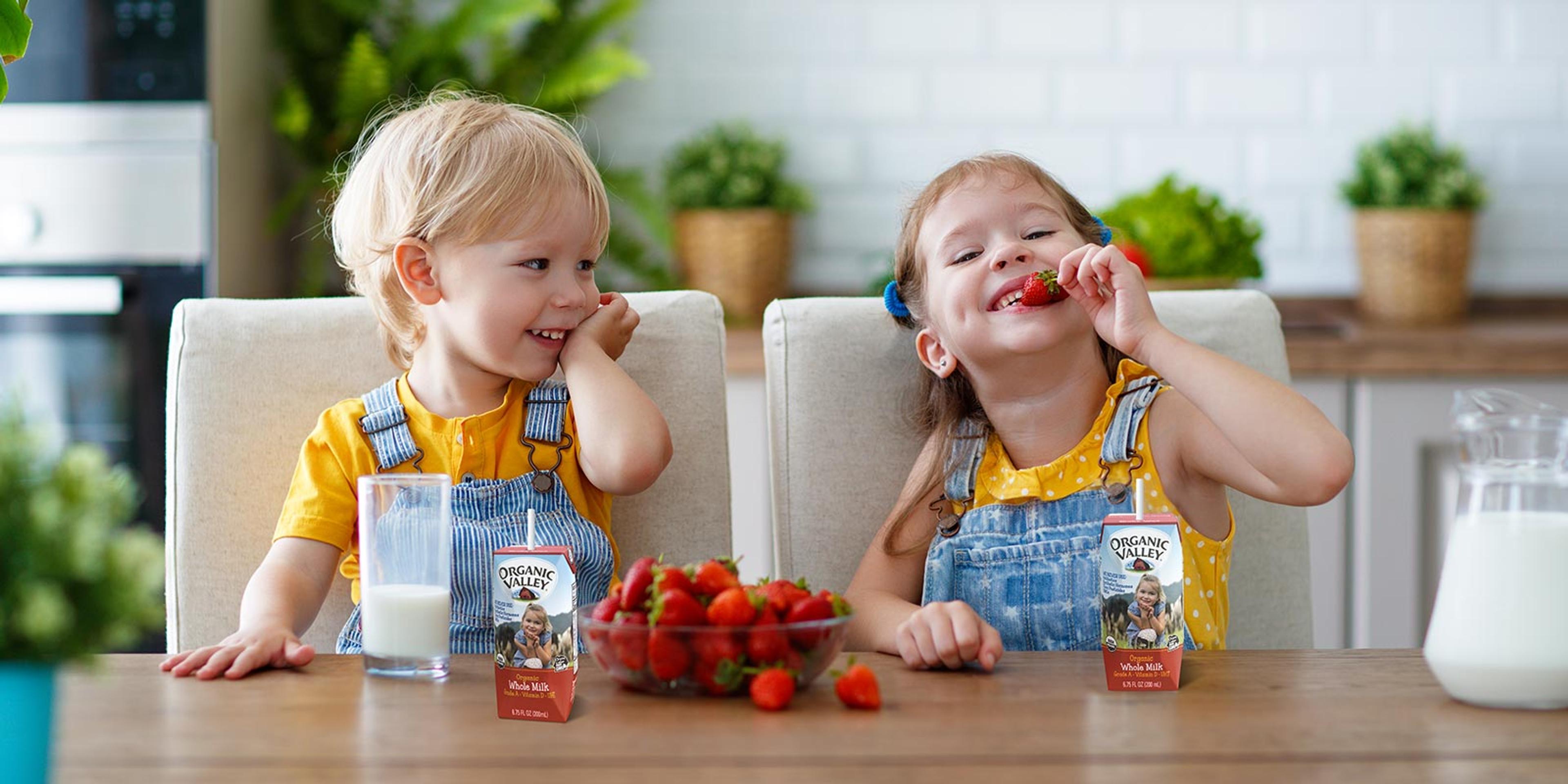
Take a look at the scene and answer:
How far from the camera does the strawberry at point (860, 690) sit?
3.60ft

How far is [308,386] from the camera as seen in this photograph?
1.73 metres

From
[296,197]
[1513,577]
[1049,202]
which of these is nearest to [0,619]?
[1513,577]

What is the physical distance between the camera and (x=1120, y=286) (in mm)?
1525

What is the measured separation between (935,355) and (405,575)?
75 cm

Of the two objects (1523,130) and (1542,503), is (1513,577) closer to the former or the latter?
(1542,503)

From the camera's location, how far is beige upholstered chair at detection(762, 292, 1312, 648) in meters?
1.75

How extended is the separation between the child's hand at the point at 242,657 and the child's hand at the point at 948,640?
532 millimetres

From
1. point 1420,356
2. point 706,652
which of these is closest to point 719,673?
point 706,652

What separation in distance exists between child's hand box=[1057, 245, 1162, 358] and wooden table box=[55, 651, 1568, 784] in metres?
0.41

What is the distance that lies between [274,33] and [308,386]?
1.65 meters

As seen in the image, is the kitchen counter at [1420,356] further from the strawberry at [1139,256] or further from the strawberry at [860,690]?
the strawberry at [860,690]

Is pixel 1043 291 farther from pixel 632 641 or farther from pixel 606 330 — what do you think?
pixel 632 641

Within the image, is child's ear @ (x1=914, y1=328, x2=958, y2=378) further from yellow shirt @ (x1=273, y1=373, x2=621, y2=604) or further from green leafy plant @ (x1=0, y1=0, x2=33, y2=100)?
green leafy plant @ (x1=0, y1=0, x2=33, y2=100)

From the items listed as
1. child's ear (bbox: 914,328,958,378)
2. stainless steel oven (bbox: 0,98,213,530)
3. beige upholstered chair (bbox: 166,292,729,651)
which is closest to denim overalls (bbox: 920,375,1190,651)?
child's ear (bbox: 914,328,958,378)
